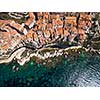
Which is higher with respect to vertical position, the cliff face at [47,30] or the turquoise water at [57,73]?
the cliff face at [47,30]

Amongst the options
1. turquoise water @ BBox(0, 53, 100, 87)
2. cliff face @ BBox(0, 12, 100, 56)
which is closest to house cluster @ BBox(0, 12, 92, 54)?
cliff face @ BBox(0, 12, 100, 56)

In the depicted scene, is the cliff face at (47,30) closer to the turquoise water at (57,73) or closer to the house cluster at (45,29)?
the house cluster at (45,29)

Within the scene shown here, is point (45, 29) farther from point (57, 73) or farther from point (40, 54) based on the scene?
point (57, 73)

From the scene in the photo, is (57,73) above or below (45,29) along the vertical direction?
below

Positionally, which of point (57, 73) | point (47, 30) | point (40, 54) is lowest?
point (57, 73)

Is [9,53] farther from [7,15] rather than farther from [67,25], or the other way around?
[67,25]

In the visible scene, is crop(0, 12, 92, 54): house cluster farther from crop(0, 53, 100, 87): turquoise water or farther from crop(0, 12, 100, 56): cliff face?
crop(0, 53, 100, 87): turquoise water

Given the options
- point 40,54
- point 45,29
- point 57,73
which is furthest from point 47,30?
point 57,73

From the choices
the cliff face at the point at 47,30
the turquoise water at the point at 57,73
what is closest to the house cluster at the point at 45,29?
the cliff face at the point at 47,30

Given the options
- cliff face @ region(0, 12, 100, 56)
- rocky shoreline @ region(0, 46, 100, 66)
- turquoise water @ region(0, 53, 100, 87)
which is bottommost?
turquoise water @ region(0, 53, 100, 87)
